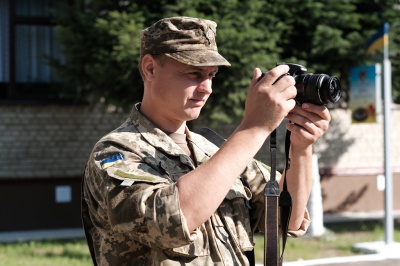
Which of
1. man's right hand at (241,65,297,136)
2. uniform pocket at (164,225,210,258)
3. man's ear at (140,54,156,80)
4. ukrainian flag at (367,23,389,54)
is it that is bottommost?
uniform pocket at (164,225,210,258)

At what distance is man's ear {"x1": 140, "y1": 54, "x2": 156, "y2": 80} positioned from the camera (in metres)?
2.07

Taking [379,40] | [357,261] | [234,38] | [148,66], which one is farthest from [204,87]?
[379,40]

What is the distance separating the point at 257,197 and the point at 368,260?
6320 mm

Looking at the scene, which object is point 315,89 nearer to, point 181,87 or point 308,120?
point 308,120

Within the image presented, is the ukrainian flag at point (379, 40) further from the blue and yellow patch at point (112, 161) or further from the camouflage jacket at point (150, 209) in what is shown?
the blue and yellow patch at point (112, 161)

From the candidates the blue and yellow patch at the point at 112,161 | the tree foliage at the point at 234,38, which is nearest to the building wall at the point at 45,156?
the tree foliage at the point at 234,38

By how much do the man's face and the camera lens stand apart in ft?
0.89

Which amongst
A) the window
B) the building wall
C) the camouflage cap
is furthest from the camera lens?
the window

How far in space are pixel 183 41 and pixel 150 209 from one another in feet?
1.80

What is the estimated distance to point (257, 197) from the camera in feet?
7.47

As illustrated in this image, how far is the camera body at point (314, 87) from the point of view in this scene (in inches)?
77.6

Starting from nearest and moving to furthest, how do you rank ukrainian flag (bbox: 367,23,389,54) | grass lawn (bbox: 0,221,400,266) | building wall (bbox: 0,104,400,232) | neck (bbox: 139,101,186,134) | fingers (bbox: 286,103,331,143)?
fingers (bbox: 286,103,331,143), neck (bbox: 139,101,186,134), grass lawn (bbox: 0,221,400,266), ukrainian flag (bbox: 367,23,389,54), building wall (bbox: 0,104,400,232)

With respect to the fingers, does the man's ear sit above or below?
above

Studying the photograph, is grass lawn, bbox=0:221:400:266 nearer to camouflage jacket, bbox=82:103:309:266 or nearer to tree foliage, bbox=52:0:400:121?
tree foliage, bbox=52:0:400:121
